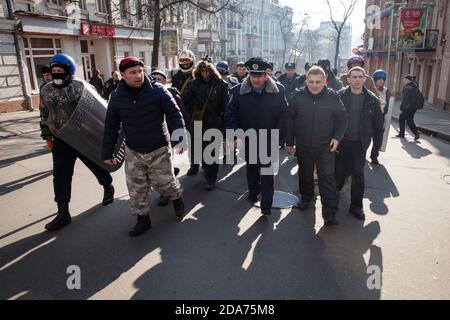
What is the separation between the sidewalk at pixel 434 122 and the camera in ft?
35.8

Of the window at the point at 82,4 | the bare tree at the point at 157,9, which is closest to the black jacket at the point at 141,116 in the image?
the bare tree at the point at 157,9

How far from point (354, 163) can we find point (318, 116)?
84 centimetres

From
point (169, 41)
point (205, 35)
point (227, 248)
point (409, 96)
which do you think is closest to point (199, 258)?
point (227, 248)

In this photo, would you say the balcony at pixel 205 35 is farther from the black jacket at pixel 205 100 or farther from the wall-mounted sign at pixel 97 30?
the black jacket at pixel 205 100

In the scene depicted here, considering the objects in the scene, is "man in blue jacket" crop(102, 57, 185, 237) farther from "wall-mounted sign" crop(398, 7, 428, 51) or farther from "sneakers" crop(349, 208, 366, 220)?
"wall-mounted sign" crop(398, 7, 428, 51)

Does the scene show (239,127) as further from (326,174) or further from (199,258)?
(199,258)

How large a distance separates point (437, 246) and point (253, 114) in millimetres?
2432

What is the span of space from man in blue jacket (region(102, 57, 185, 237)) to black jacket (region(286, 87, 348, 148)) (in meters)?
1.39

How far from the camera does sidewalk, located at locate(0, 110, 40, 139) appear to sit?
10.6 meters

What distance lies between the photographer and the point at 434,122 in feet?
42.9
